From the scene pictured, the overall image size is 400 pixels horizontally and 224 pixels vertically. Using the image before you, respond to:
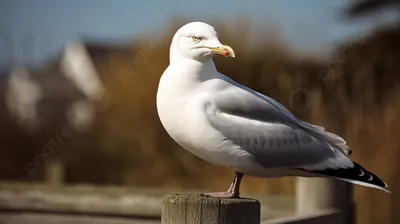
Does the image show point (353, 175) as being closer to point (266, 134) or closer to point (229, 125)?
point (266, 134)

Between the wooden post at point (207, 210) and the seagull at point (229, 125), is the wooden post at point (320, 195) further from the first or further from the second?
the wooden post at point (207, 210)

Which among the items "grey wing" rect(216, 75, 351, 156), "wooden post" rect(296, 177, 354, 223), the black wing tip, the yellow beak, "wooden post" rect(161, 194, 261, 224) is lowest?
"wooden post" rect(161, 194, 261, 224)

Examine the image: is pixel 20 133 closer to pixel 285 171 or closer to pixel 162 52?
pixel 162 52

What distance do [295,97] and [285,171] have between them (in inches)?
201

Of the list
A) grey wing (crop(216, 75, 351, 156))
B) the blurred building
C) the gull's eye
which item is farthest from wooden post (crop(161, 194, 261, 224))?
the blurred building

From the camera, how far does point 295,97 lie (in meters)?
7.26

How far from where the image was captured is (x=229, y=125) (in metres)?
2.13

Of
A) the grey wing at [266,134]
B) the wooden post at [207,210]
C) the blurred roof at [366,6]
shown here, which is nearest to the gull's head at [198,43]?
the grey wing at [266,134]

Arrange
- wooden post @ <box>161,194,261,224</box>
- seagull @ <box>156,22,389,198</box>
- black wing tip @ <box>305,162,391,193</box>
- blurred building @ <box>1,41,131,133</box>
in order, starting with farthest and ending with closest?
blurred building @ <box>1,41,131,133</box> < black wing tip @ <box>305,162,391,193</box> < seagull @ <box>156,22,389,198</box> < wooden post @ <box>161,194,261,224</box>

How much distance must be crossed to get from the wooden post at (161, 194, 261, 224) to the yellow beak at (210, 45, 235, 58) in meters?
0.35

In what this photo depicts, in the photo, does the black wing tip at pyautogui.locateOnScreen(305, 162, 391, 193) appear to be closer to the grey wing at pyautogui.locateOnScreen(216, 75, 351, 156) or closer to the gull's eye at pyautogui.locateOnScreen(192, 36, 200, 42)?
the grey wing at pyautogui.locateOnScreen(216, 75, 351, 156)

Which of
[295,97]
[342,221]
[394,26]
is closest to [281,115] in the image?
[342,221]

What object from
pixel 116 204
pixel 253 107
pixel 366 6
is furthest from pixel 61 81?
pixel 253 107

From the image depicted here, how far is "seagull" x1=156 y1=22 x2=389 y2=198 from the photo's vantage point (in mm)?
2055
